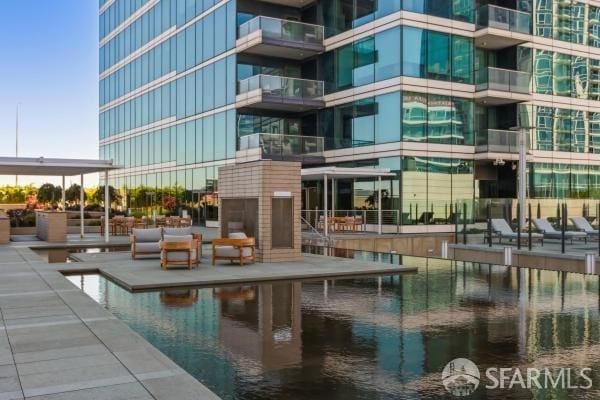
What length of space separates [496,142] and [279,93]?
40.4ft

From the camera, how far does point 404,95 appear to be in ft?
97.9

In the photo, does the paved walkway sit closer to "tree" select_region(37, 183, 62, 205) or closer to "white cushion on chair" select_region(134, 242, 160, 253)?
"white cushion on chair" select_region(134, 242, 160, 253)

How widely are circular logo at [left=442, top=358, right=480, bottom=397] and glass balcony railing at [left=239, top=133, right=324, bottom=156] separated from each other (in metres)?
27.1

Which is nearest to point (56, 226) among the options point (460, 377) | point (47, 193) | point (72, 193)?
point (460, 377)

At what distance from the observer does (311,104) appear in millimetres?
34812

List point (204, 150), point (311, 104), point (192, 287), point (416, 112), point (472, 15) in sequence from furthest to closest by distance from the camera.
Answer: point (204, 150) → point (311, 104) → point (472, 15) → point (416, 112) → point (192, 287)

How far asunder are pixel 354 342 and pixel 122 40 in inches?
2105

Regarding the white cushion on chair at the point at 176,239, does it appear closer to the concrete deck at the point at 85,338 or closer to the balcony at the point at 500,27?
the concrete deck at the point at 85,338

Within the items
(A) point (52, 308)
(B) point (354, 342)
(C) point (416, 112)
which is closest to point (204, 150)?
(C) point (416, 112)

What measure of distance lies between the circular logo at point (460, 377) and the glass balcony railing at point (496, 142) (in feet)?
88.1

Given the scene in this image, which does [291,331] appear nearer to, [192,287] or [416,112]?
[192,287]

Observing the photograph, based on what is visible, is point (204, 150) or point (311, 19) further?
point (204, 150)

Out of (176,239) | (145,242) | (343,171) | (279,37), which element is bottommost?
(145,242)

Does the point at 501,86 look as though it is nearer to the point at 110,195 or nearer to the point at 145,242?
the point at 145,242
